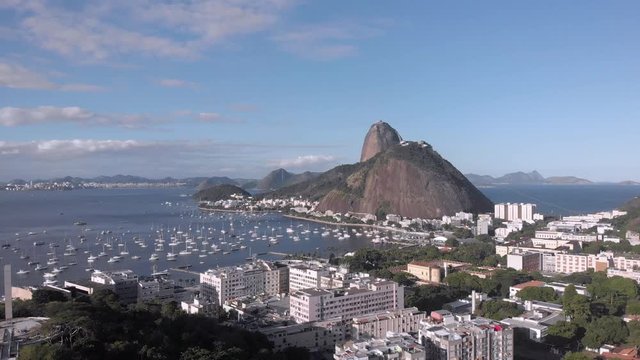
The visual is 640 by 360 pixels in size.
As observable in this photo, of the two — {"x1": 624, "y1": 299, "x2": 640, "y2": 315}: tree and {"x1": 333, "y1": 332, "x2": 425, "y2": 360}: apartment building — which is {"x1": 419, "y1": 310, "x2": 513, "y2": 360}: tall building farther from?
{"x1": 624, "y1": 299, "x2": 640, "y2": 315}: tree

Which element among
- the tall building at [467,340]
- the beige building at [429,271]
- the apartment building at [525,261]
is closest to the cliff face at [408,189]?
the apartment building at [525,261]

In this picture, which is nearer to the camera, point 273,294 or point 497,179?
point 273,294

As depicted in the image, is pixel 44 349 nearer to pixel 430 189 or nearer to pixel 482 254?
pixel 482 254

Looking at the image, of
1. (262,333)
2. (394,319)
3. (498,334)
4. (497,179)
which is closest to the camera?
(498,334)

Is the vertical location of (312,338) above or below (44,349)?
below

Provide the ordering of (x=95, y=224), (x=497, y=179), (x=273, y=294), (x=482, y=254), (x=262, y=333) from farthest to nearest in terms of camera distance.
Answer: (x=497, y=179) < (x=95, y=224) < (x=482, y=254) < (x=273, y=294) < (x=262, y=333)

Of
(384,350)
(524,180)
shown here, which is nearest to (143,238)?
(384,350)

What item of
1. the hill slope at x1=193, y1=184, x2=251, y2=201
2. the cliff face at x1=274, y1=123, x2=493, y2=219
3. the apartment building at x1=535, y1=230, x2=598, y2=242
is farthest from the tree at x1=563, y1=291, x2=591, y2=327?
the hill slope at x1=193, y1=184, x2=251, y2=201

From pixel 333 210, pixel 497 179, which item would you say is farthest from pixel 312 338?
pixel 497 179
